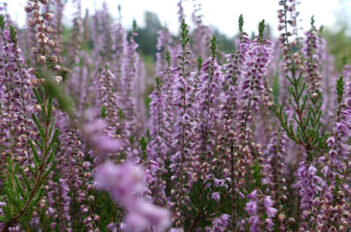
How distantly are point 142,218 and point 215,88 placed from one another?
216cm

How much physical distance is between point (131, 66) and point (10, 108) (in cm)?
365

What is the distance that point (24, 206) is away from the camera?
199 cm

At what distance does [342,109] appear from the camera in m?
2.71

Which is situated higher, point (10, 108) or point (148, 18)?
point (148, 18)

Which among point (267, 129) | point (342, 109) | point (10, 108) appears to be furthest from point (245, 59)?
point (267, 129)

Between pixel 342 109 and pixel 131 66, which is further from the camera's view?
pixel 131 66

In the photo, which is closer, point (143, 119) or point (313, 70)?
point (313, 70)

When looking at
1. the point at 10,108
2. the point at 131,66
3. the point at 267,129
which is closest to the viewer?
the point at 10,108

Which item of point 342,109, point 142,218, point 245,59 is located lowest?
point 142,218

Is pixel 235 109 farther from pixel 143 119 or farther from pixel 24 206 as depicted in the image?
pixel 143 119

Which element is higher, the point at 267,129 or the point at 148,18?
the point at 148,18

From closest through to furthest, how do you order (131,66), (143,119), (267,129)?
(267,129) → (131,66) → (143,119)

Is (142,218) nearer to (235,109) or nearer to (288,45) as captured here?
(235,109)

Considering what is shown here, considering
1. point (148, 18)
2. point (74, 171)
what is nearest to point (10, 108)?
point (74, 171)
